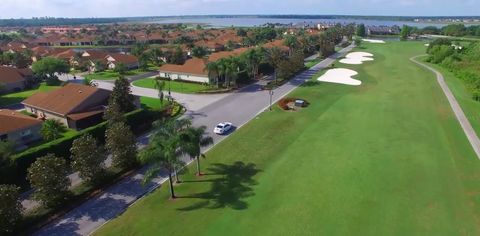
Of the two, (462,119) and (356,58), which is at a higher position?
(356,58)

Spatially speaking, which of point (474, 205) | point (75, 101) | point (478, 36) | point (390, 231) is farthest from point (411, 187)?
point (478, 36)

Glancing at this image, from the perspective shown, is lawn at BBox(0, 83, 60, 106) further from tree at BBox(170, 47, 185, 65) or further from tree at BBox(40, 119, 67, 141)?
tree at BBox(170, 47, 185, 65)

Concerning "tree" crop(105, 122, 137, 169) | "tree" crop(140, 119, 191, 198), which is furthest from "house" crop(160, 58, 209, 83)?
"tree" crop(140, 119, 191, 198)

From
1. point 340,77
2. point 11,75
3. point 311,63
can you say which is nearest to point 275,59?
point 340,77

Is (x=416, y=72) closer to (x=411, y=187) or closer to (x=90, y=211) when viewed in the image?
(x=411, y=187)

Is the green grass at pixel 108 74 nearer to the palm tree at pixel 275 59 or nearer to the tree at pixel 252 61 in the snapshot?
the tree at pixel 252 61

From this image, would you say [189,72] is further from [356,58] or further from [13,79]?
[356,58]
